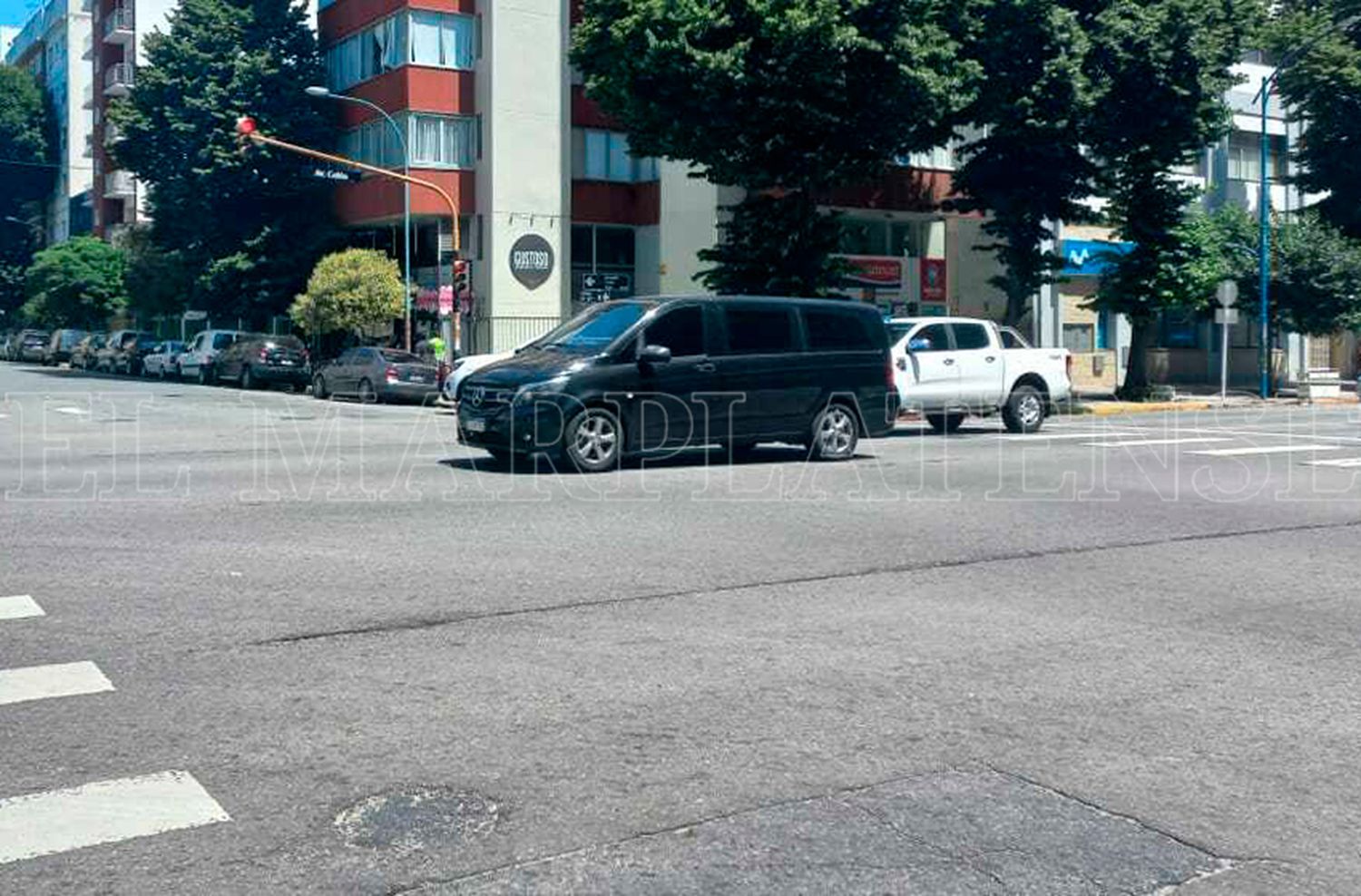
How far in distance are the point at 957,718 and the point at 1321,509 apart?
349 inches

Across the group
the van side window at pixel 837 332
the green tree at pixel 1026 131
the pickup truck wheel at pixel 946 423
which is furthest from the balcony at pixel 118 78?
the van side window at pixel 837 332

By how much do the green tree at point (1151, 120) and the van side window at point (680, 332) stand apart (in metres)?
18.9

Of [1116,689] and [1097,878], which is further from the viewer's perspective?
[1116,689]

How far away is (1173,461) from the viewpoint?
18.3m

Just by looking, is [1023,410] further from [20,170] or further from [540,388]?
[20,170]

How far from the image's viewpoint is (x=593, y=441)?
1533 cm

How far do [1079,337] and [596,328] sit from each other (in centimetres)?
3110

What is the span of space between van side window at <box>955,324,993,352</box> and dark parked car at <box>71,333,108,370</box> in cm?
4205

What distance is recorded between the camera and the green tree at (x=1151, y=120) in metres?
31.8

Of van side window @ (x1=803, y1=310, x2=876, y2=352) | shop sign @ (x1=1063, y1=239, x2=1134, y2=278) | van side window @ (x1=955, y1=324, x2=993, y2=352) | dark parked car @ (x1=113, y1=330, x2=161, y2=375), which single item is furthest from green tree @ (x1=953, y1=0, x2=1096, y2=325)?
dark parked car @ (x1=113, y1=330, x2=161, y2=375)

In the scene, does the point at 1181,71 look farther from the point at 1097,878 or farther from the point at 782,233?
the point at 1097,878

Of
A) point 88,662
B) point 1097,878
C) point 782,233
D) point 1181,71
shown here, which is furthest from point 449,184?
point 1097,878

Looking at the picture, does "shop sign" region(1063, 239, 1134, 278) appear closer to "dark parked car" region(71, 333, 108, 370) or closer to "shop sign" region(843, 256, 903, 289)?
"shop sign" region(843, 256, 903, 289)

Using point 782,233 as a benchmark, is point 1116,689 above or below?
below
